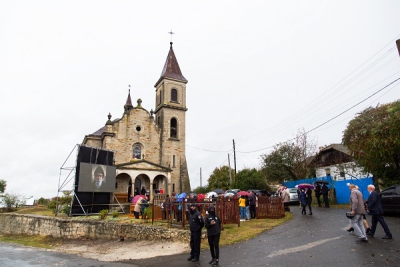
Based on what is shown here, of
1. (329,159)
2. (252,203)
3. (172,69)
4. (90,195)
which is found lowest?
(252,203)

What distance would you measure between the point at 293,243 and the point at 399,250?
9.88ft

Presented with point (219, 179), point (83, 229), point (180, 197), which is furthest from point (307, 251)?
point (219, 179)

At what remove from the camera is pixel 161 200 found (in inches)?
589

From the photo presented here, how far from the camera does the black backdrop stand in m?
19.2

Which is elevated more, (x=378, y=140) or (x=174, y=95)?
(x=174, y=95)

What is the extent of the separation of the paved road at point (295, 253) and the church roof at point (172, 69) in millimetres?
26953

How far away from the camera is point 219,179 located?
167ft

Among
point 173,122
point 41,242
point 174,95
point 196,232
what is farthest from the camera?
point 174,95

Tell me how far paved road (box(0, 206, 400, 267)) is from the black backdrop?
6923mm

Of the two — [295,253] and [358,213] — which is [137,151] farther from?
[358,213]

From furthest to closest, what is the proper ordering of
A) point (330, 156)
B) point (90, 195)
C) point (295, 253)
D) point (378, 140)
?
point (330, 156) → point (90, 195) → point (378, 140) → point (295, 253)

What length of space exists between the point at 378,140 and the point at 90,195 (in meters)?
19.7

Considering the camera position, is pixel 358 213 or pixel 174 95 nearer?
pixel 358 213

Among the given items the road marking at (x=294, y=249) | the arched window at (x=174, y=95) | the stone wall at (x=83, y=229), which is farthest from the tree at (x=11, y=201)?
the road marking at (x=294, y=249)
